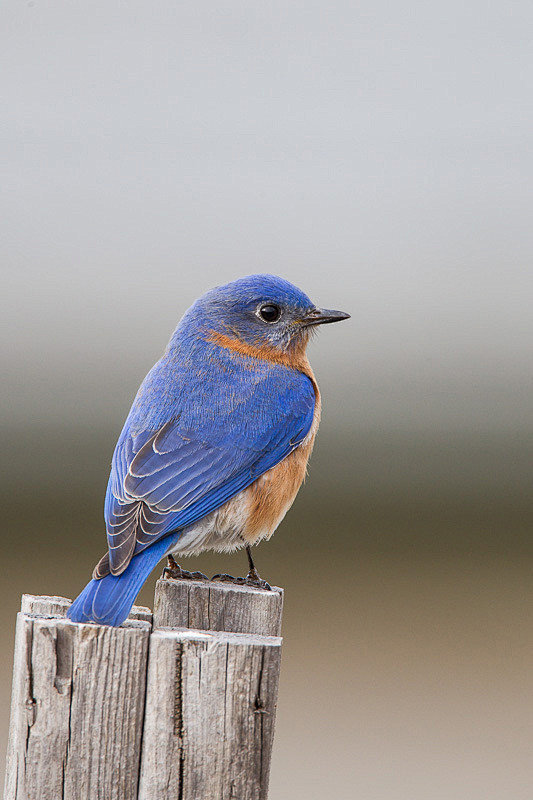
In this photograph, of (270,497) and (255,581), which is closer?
(255,581)

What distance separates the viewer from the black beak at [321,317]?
4859mm

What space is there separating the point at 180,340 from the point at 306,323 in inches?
22.6

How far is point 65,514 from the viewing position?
645 centimetres

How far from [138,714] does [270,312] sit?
240 cm

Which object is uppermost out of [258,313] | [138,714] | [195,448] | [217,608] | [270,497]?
[258,313]

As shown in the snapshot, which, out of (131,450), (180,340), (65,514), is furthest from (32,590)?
(131,450)

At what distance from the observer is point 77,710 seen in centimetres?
269

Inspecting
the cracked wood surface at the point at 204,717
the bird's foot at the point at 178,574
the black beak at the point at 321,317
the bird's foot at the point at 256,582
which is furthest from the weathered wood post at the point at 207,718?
the black beak at the point at 321,317

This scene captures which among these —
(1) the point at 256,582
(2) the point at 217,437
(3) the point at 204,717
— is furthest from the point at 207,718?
(2) the point at 217,437

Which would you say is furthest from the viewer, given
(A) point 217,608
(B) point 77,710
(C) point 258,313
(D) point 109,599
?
(C) point 258,313

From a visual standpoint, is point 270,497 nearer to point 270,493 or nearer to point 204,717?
point 270,493

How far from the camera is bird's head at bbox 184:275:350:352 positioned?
4754 millimetres

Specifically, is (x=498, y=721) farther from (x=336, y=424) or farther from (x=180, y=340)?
(x=180, y=340)

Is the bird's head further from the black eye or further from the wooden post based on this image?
the wooden post
